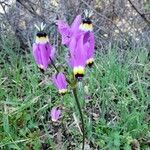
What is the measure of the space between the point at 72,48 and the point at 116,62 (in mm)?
1649

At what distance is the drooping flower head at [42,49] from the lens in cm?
204

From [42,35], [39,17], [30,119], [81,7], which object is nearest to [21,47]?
[39,17]

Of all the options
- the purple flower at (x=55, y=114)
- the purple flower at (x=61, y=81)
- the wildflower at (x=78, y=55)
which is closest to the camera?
the wildflower at (x=78, y=55)

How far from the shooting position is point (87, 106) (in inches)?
129

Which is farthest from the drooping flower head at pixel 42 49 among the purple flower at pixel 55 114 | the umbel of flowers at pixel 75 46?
the purple flower at pixel 55 114

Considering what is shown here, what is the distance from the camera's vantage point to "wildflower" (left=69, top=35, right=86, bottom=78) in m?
1.98

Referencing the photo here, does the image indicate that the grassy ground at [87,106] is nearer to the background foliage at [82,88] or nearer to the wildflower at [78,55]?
the background foliage at [82,88]

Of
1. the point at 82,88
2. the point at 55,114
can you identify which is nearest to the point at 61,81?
the point at 55,114

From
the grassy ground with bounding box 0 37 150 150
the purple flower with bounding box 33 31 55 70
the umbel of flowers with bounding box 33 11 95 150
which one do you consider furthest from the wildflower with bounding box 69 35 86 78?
the grassy ground with bounding box 0 37 150 150

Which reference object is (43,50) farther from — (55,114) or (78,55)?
(55,114)

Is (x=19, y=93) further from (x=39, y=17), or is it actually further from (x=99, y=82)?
(x=39, y=17)

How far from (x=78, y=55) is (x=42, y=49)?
167 mm

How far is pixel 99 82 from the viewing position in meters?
3.43

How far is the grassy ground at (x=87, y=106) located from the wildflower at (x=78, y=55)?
938mm
